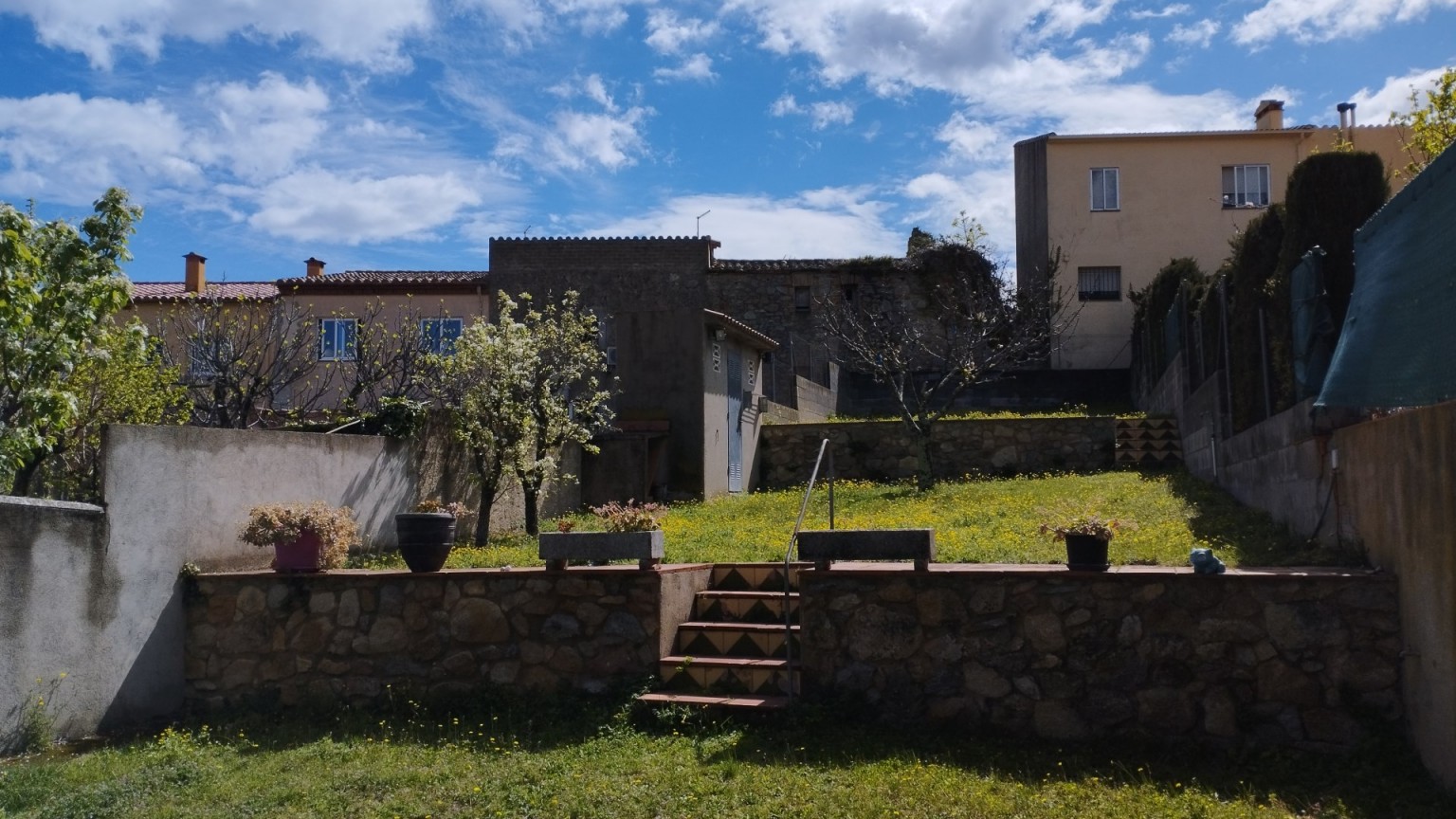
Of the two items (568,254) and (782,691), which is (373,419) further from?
(568,254)

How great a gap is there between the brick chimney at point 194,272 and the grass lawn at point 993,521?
19.1 meters

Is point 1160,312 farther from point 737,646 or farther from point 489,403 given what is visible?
point 737,646

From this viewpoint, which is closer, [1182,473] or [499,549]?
→ [499,549]

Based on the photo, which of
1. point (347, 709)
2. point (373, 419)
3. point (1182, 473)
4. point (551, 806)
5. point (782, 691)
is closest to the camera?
point (551, 806)

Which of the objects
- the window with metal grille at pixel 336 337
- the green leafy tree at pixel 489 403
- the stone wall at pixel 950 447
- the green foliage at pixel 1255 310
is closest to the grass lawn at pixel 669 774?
the green foliage at pixel 1255 310

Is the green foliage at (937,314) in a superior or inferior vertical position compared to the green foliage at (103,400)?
superior

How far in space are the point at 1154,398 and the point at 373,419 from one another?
1475 cm

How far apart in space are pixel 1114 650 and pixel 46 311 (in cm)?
819

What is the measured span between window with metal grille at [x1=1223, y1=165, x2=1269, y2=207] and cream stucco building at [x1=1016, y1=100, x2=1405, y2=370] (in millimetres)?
24

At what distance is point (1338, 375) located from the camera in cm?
674

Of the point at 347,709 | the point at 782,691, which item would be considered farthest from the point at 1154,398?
the point at 347,709

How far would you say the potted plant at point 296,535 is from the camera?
8.62 m

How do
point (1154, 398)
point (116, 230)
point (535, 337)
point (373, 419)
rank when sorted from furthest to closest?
point (1154, 398) → point (535, 337) → point (373, 419) → point (116, 230)

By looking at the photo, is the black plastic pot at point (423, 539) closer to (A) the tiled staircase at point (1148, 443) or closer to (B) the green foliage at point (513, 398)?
(B) the green foliage at point (513, 398)
